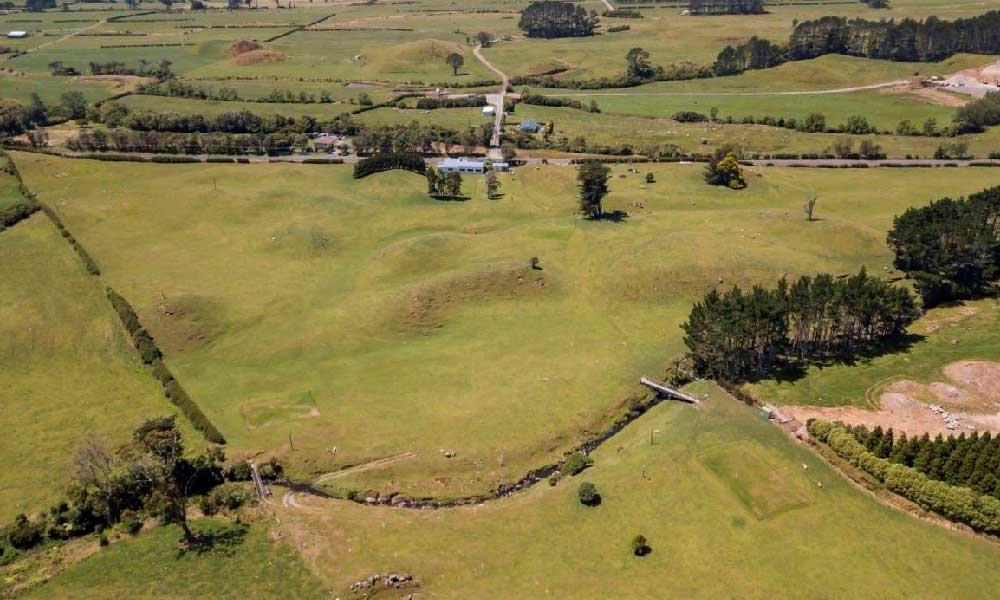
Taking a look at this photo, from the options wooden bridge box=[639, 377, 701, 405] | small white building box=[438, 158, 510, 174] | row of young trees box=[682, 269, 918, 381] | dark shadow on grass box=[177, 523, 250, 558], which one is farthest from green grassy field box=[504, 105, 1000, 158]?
dark shadow on grass box=[177, 523, 250, 558]

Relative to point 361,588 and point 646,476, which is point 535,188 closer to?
point 646,476

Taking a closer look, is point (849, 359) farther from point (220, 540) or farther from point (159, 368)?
point (159, 368)

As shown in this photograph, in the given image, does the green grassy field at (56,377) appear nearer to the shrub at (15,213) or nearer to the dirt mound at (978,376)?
the shrub at (15,213)

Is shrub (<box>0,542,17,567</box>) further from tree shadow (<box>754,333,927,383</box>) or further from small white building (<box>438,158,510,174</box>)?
small white building (<box>438,158,510,174</box>)

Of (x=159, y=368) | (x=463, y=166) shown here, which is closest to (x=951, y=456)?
(x=159, y=368)

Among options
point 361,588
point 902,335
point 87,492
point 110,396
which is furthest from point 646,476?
point 110,396

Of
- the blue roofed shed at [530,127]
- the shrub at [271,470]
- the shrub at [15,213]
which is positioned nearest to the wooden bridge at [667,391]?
the shrub at [271,470]
